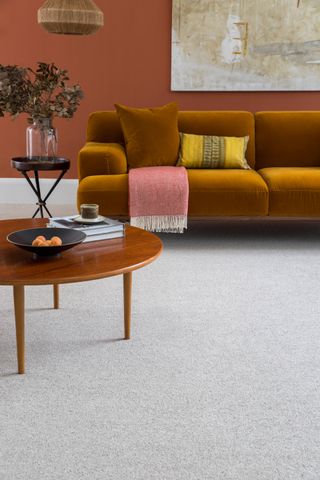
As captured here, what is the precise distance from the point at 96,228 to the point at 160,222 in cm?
160

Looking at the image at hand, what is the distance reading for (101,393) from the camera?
2275 mm

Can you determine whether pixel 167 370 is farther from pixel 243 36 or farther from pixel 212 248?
pixel 243 36

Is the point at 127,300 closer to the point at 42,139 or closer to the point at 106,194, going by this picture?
the point at 106,194

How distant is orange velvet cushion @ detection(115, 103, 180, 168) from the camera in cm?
473

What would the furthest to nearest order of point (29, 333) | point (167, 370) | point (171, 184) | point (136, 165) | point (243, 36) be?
1. point (243, 36)
2. point (136, 165)
3. point (171, 184)
4. point (29, 333)
5. point (167, 370)

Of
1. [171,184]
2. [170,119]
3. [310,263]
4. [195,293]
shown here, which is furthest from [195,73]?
[195,293]

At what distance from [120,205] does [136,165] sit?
0.53 m

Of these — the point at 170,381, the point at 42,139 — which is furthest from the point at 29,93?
the point at 170,381

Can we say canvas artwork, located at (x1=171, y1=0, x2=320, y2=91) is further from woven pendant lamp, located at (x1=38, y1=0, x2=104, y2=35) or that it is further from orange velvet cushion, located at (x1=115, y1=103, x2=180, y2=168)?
woven pendant lamp, located at (x1=38, y1=0, x2=104, y2=35)

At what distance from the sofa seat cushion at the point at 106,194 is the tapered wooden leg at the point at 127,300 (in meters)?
1.64

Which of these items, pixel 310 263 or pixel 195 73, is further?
pixel 195 73

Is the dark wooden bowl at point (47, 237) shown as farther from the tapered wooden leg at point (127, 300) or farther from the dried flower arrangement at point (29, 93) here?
the dried flower arrangement at point (29, 93)

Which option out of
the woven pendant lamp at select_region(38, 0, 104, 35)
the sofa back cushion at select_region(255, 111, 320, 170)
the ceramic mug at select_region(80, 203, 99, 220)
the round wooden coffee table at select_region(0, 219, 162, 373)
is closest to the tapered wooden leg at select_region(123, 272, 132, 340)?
the round wooden coffee table at select_region(0, 219, 162, 373)

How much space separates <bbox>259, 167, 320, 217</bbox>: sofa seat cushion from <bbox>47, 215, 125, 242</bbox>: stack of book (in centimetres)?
174
